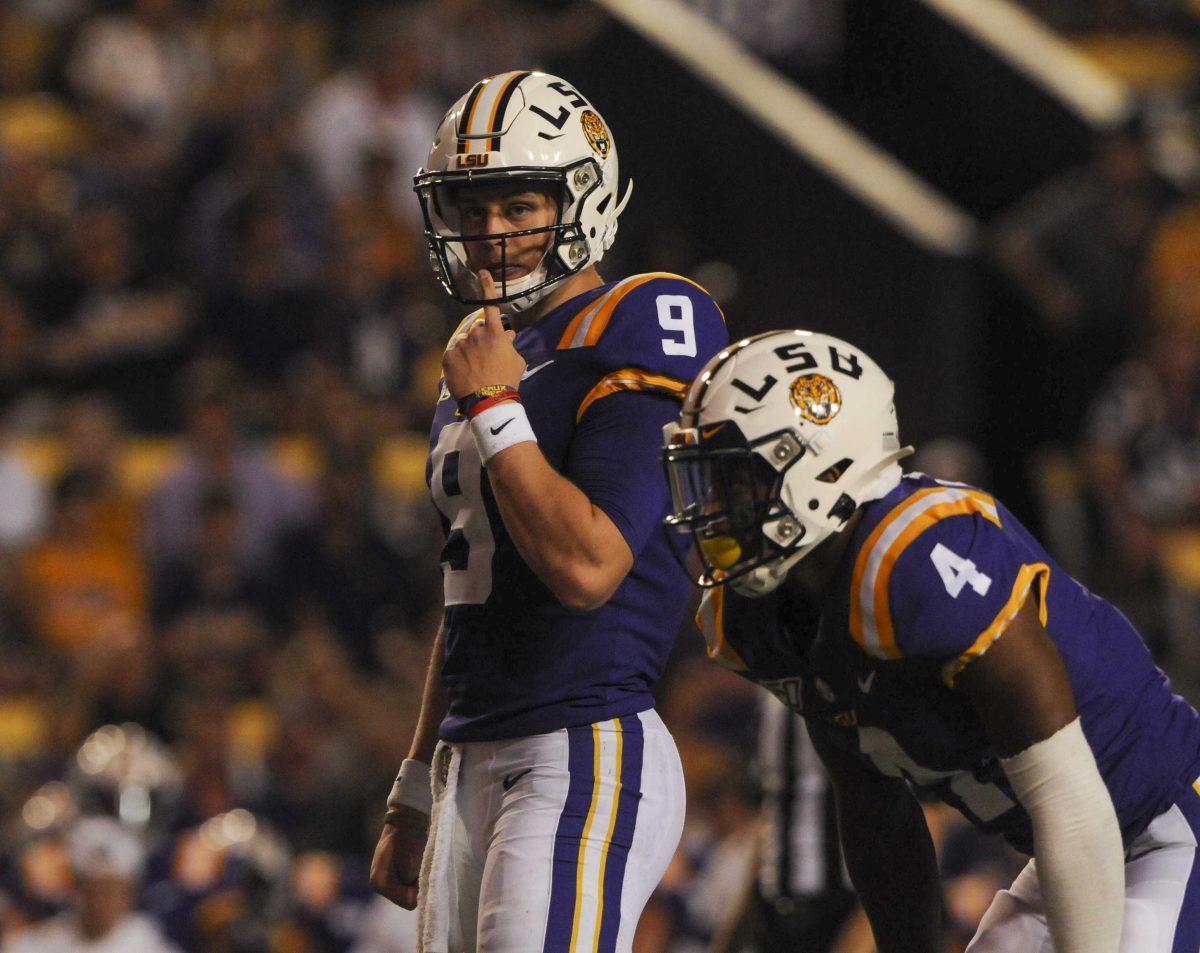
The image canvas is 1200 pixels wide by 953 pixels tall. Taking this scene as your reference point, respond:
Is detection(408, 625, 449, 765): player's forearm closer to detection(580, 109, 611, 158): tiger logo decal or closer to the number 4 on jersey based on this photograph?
detection(580, 109, 611, 158): tiger logo decal

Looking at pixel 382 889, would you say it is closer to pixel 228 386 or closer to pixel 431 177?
pixel 431 177

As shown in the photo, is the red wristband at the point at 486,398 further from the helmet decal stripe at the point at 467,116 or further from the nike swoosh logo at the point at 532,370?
the helmet decal stripe at the point at 467,116

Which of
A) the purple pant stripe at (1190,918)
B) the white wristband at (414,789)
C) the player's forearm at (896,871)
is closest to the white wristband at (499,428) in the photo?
the white wristband at (414,789)

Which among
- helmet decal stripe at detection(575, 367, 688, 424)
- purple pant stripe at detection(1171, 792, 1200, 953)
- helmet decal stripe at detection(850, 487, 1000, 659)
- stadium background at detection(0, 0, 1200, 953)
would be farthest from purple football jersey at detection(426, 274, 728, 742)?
stadium background at detection(0, 0, 1200, 953)

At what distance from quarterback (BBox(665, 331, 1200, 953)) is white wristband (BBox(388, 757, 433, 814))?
56cm

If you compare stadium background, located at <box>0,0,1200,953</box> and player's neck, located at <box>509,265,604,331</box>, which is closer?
player's neck, located at <box>509,265,604,331</box>

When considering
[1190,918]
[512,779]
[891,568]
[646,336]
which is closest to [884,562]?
[891,568]

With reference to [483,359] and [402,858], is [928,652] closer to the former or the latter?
[483,359]

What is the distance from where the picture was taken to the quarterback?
279cm

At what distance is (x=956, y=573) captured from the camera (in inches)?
111

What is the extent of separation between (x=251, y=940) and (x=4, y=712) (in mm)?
2310

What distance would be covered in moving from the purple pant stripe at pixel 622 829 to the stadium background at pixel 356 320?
152 inches

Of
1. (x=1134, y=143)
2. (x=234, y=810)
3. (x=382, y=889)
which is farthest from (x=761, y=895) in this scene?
(x=1134, y=143)

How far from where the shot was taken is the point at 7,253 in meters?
9.04
